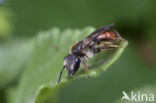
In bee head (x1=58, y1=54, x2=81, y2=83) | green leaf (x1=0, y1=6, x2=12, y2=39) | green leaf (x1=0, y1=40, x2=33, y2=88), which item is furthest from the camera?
green leaf (x1=0, y1=6, x2=12, y2=39)

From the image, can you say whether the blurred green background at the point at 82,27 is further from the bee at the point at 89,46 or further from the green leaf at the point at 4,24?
the bee at the point at 89,46

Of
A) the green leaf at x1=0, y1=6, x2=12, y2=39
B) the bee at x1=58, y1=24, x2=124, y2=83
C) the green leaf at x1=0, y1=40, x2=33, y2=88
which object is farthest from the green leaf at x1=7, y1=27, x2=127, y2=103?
the green leaf at x1=0, y1=6, x2=12, y2=39

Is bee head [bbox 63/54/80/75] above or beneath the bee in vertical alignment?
beneath

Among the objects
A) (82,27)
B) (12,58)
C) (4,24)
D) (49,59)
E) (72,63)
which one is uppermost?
(82,27)

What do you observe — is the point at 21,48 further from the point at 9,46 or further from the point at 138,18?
the point at 138,18

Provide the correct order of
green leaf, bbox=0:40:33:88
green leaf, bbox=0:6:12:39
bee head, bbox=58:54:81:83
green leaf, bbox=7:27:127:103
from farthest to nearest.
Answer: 1. green leaf, bbox=0:6:12:39
2. green leaf, bbox=0:40:33:88
3. green leaf, bbox=7:27:127:103
4. bee head, bbox=58:54:81:83

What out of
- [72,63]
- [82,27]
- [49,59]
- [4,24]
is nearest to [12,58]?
[4,24]

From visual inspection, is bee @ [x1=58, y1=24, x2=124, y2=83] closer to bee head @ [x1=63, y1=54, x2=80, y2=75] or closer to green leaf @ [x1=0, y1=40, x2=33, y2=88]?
bee head @ [x1=63, y1=54, x2=80, y2=75]

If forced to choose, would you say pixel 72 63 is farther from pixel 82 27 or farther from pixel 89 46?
pixel 82 27
